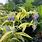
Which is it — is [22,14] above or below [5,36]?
above

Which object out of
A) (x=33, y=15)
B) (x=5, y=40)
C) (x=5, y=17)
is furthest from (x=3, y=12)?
(x=5, y=40)

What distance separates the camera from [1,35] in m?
1.49

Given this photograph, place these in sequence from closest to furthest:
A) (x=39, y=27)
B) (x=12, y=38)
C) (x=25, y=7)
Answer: (x=12, y=38)
(x=39, y=27)
(x=25, y=7)

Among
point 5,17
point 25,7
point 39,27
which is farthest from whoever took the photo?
point 25,7

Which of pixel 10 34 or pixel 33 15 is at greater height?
pixel 33 15

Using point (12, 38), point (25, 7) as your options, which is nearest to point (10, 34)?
point (12, 38)

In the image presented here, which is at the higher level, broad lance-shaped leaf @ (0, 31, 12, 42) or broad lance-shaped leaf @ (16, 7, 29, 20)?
broad lance-shaped leaf @ (16, 7, 29, 20)

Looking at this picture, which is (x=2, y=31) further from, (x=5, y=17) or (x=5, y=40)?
(x=5, y=17)

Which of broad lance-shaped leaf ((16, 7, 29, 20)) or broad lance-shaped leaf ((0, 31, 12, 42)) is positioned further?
broad lance-shaped leaf ((16, 7, 29, 20))

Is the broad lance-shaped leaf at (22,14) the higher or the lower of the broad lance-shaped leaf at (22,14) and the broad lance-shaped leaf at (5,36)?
the higher

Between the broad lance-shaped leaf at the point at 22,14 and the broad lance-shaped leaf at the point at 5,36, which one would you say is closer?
the broad lance-shaped leaf at the point at 5,36

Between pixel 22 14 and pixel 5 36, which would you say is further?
pixel 22 14

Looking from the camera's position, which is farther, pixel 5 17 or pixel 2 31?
pixel 5 17

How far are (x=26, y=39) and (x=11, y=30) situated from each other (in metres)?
0.16
